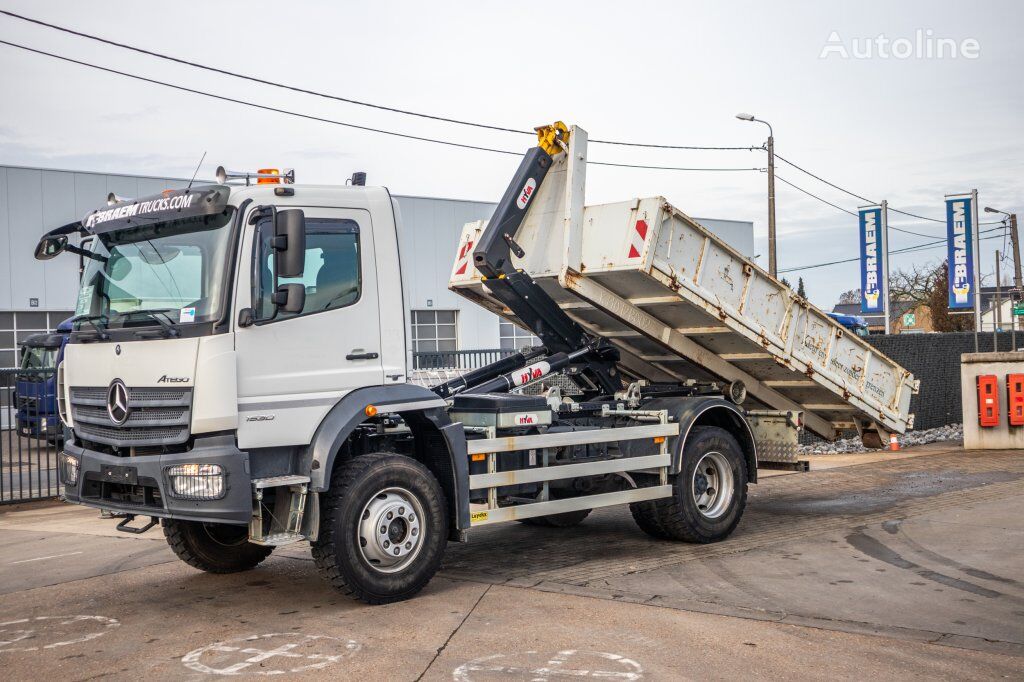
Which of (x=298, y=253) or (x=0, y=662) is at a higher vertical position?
(x=298, y=253)

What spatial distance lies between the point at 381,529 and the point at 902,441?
1445 centimetres

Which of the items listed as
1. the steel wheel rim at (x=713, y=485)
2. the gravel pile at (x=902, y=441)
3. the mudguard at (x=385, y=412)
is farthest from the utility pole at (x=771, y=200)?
the mudguard at (x=385, y=412)

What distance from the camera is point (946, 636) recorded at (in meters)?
6.05

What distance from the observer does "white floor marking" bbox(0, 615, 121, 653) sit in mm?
6445

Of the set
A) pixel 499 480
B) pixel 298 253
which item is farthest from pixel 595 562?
pixel 298 253

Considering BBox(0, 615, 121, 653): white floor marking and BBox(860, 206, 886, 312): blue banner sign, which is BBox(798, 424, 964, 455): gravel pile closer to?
BBox(860, 206, 886, 312): blue banner sign

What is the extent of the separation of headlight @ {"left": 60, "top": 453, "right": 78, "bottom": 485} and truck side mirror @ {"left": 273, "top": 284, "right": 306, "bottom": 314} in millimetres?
2017

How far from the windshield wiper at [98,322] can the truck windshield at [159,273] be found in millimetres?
22

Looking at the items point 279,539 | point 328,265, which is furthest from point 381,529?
point 328,265

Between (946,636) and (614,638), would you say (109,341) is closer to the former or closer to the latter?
(614,638)

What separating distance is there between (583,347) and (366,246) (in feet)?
10.6

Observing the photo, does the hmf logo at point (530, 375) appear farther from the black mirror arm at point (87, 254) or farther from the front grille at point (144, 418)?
the black mirror arm at point (87, 254)

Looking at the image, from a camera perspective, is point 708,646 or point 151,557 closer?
point 708,646

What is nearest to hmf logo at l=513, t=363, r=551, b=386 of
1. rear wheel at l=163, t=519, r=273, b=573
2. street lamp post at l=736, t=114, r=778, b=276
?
rear wheel at l=163, t=519, r=273, b=573
